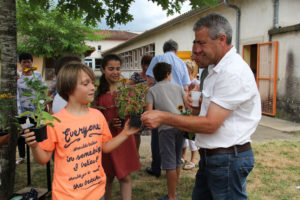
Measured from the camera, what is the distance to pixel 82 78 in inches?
75.8

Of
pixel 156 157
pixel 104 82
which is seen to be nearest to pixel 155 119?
pixel 104 82

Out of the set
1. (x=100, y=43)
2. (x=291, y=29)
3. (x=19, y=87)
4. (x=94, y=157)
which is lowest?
(x=94, y=157)

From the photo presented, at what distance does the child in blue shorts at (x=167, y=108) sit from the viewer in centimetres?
326

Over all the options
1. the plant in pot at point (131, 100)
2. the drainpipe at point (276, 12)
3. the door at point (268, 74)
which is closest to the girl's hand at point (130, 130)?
the plant in pot at point (131, 100)

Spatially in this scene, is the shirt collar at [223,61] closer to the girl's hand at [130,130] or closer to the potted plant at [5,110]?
the girl's hand at [130,130]

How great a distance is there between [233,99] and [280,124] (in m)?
6.98

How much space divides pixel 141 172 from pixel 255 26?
23.4 ft

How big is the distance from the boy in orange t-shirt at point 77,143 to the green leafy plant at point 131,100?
8.2 inches

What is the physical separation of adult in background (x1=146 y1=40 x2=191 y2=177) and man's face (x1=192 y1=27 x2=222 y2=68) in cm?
251

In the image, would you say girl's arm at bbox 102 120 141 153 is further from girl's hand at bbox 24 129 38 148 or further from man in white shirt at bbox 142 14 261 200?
girl's hand at bbox 24 129 38 148

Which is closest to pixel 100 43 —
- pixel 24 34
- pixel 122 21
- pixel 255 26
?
pixel 24 34

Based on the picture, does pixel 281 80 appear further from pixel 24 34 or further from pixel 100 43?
pixel 100 43

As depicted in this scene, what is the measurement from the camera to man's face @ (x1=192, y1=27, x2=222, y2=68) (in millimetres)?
1758

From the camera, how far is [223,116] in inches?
65.4
